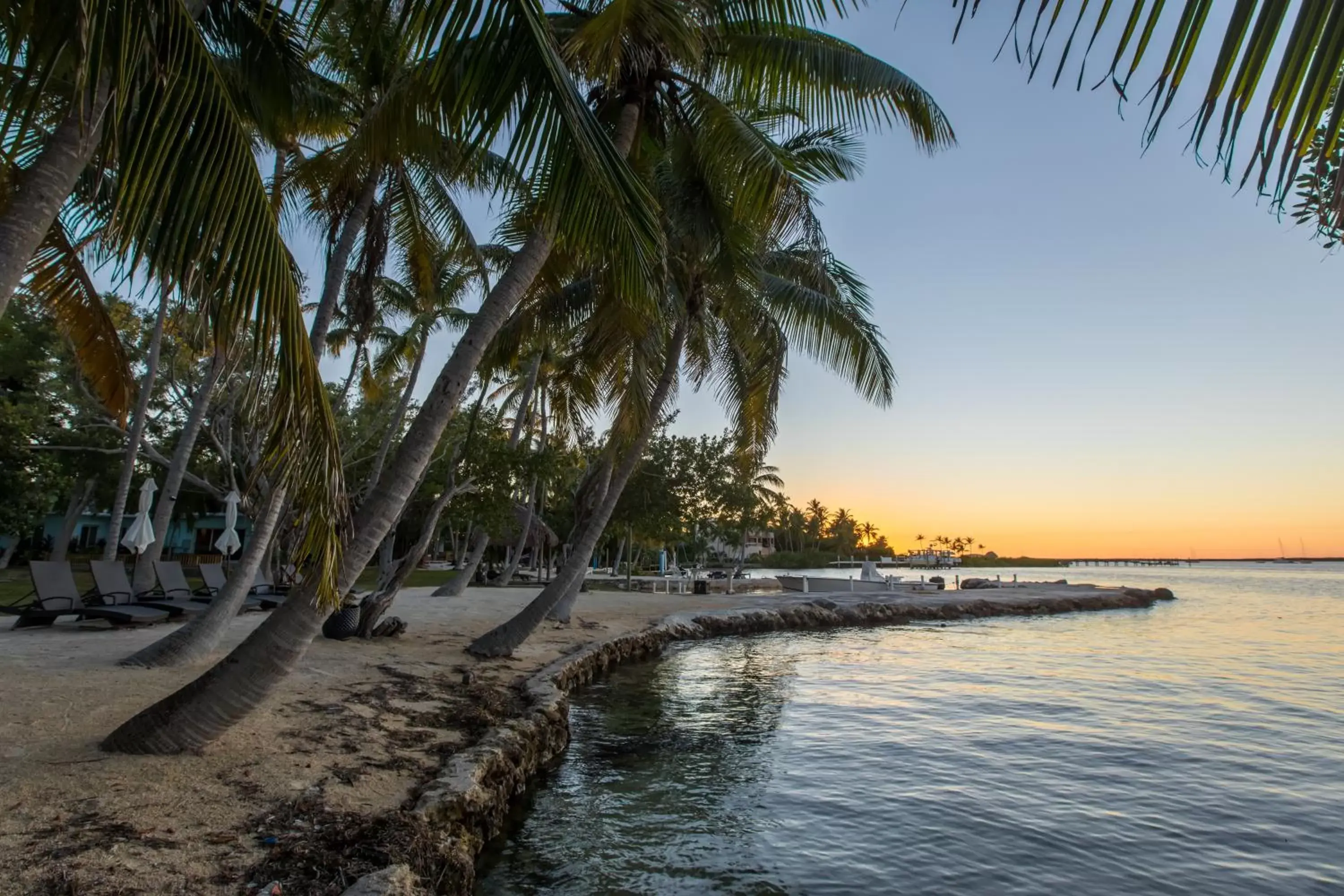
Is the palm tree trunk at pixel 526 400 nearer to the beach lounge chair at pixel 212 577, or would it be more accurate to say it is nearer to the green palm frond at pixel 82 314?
the beach lounge chair at pixel 212 577

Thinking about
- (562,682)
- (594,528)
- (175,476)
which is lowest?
(562,682)

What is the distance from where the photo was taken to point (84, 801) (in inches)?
166

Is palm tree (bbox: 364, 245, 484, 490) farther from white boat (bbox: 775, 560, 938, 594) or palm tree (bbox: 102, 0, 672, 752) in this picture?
white boat (bbox: 775, 560, 938, 594)

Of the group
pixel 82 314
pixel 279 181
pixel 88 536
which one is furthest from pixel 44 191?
pixel 88 536

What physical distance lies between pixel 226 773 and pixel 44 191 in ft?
11.9

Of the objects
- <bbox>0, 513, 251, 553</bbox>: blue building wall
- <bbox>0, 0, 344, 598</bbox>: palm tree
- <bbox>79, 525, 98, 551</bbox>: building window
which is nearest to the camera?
<bbox>0, 0, 344, 598</bbox>: palm tree

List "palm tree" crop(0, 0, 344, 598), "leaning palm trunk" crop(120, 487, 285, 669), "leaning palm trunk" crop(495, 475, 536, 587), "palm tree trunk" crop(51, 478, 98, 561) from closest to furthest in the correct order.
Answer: "palm tree" crop(0, 0, 344, 598)
"leaning palm trunk" crop(120, 487, 285, 669)
"leaning palm trunk" crop(495, 475, 536, 587)
"palm tree trunk" crop(51, 478, 98, 561)

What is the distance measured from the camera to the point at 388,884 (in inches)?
145

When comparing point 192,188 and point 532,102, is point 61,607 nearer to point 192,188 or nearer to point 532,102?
point 192,188

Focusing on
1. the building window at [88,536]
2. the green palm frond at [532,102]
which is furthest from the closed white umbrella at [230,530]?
the building window at [88,536]

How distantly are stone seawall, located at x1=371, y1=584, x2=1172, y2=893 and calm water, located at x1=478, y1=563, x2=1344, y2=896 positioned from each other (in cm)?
32

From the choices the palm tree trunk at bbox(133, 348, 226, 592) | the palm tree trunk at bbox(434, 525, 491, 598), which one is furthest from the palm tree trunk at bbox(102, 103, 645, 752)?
the palm tree trunk at bbox(434, 525, 491, 598)

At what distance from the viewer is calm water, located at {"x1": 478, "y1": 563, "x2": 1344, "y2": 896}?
548cm

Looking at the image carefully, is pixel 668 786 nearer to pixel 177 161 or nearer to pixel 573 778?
pixel 573 778
